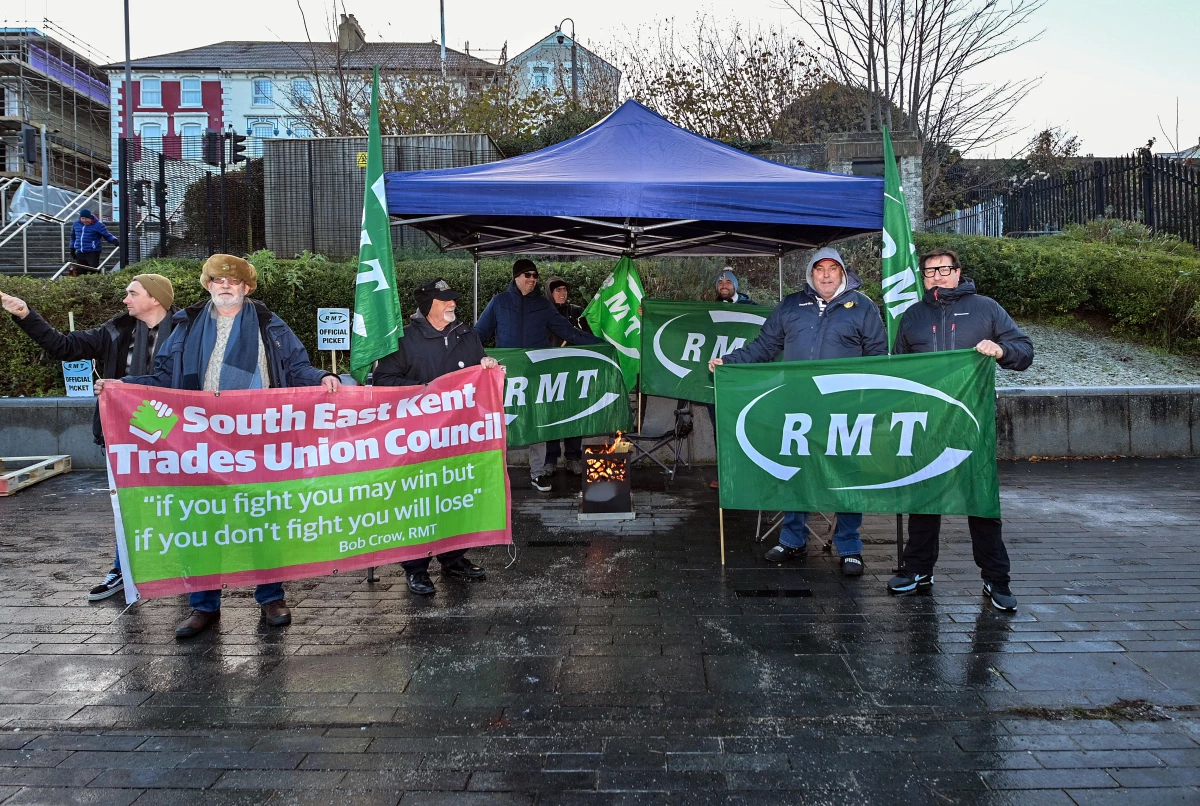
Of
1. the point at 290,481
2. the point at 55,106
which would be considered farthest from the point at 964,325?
the point at 55,106

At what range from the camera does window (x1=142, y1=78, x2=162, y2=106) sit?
55688 mm

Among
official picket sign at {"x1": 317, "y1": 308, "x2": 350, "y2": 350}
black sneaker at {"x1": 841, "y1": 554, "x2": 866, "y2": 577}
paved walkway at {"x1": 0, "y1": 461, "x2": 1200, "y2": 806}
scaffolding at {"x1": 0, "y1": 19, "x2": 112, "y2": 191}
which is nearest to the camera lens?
paved walkway at {"x1": 0, "y1": 461, "x2": 1200, "y2": 806}

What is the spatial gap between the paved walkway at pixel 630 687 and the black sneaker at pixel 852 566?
3.1 inches

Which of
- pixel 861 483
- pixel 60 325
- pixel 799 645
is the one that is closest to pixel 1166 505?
pixel 861 483

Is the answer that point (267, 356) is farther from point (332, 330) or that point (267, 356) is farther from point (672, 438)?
→ point (332, 330)

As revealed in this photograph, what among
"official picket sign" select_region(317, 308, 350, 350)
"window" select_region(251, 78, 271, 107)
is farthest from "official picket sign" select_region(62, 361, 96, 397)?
"window" select_region(251, 78, 271, 107)

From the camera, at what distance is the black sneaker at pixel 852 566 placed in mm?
5656

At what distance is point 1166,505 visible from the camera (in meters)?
7.62

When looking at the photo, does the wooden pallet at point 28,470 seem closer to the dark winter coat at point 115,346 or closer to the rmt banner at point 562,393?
the dark winter coat at point 115,346

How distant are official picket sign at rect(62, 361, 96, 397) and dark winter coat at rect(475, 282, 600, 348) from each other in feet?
15.7

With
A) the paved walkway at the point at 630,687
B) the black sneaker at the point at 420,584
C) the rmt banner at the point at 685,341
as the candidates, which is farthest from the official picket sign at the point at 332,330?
the black sneaker at the point at 420,584

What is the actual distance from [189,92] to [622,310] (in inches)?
2256

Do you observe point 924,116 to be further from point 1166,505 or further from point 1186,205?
point 1166,505

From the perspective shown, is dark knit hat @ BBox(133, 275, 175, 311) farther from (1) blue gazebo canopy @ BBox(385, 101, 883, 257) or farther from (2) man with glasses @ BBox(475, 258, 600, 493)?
(2) man with glasses @ BBox(475, 258, 600, 493)
